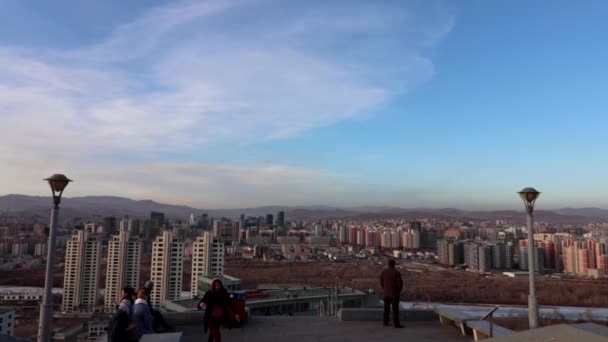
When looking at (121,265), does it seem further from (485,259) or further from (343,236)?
(343,236)

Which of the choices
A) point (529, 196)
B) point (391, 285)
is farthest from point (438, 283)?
point (391, 285)

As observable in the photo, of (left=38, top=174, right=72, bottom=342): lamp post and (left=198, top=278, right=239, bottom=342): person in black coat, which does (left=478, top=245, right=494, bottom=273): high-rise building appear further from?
(left=38, top=174, right=72, bottom=342): lamp post

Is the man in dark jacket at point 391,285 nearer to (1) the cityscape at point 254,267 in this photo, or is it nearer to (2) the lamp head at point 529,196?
(2) the lamp head at point 529,196

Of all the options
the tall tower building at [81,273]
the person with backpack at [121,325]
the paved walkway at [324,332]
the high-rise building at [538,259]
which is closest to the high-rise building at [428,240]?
the high-rise building at [538,259]

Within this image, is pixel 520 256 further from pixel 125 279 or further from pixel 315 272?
pixel 125 279

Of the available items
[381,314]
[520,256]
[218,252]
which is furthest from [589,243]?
[381,314]

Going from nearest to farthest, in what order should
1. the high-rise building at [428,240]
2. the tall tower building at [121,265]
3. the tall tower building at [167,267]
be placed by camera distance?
the tall tower building at [167,267] → the tall tower building at [121,265] → the high-rise building at [428,240]
